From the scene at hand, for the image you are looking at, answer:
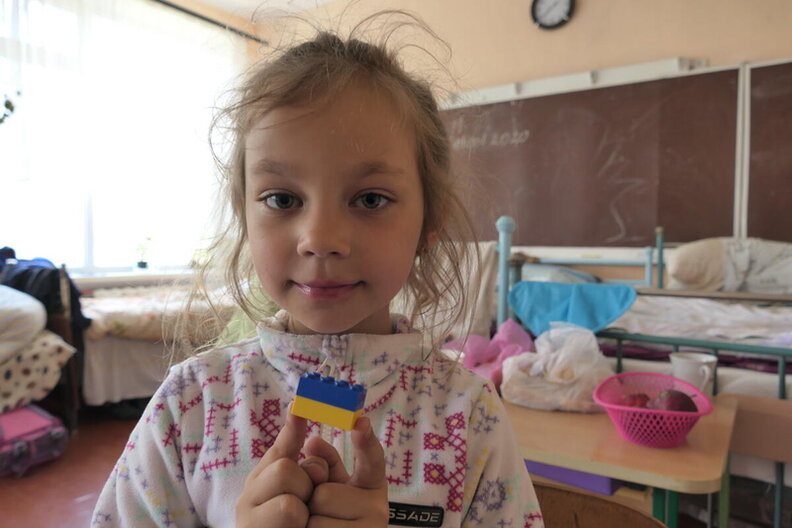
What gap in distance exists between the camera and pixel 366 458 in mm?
445

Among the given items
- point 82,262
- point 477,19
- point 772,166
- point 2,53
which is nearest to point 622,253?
point 772,166

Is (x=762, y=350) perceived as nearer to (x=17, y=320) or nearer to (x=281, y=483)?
(x=281, y=483)

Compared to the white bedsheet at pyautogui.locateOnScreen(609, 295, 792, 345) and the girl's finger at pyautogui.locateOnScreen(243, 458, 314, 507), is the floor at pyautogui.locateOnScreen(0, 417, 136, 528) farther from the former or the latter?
the white bedsheet at pyautogui.locateOnScreen(609, 295, 792, 345)

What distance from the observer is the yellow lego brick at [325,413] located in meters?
0.43

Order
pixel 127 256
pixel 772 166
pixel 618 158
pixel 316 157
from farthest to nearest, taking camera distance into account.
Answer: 1. pixel 127 256
2. pixel 618 158
3. pixel 772 166
4. pixel 316 157

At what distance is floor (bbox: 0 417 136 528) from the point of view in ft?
6.31

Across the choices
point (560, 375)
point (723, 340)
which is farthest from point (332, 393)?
point (723, 340)

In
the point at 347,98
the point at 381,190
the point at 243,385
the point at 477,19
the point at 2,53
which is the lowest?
the point at 243,385

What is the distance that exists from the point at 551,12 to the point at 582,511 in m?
3.76

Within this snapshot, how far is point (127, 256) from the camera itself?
402 centimetres

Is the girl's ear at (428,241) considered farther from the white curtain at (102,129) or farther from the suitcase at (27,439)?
the white curtain at (102,129)

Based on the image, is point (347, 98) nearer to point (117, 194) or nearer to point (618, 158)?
point (618, 158)

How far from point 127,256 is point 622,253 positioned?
3508 mm

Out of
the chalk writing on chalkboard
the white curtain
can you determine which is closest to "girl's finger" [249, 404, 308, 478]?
the white curtain
